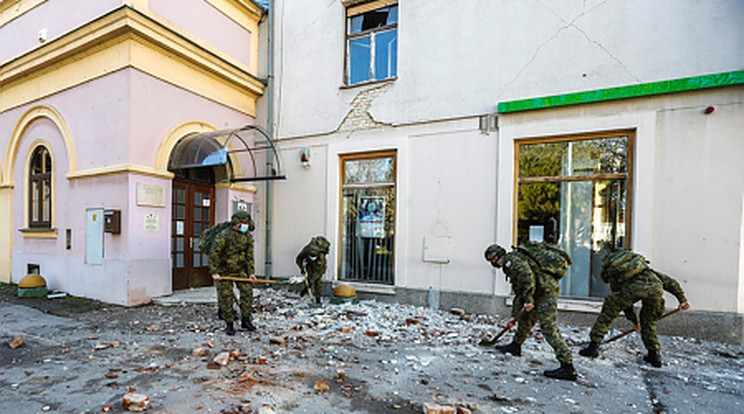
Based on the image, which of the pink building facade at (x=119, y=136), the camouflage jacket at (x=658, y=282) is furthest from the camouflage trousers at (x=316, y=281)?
the camouflage jacket at (x=658, y=282)

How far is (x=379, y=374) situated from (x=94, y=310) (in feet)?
17.6

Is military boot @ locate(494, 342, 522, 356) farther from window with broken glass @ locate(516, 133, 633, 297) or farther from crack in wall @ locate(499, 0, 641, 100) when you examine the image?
crack in wall @ locate(499, 0, 641, 100)

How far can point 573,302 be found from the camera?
19.2 ft

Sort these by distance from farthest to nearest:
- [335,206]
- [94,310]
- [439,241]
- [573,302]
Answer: [335,206]
[439,241]
[94,310]
[573,302]

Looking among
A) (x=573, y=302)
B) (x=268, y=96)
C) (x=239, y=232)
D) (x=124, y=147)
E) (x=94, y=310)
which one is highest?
(x=268, y=96)

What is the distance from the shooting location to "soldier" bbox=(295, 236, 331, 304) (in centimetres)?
682

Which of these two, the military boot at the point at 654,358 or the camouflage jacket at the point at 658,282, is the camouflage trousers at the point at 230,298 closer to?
the camouflage jacket at the point at 658,282

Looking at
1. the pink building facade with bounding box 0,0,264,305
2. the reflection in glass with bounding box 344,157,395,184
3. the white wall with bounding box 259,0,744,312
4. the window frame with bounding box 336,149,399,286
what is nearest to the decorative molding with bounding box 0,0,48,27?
the pink building facade with bounding box 0,0,264,305

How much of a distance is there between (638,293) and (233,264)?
501 centimetres

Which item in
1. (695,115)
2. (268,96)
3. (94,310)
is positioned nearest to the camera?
(695,115)

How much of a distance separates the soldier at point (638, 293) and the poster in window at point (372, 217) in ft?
13.2

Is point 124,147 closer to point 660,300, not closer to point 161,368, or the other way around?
point 161,368

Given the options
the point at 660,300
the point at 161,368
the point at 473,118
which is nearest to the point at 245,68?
the point at 473,118

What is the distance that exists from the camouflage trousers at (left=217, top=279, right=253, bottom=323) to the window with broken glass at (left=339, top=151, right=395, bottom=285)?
8.78 feet
